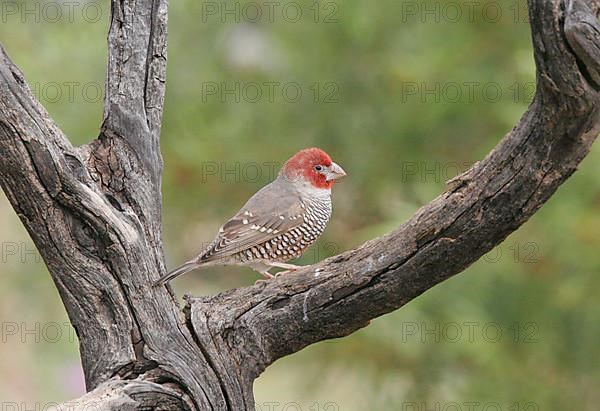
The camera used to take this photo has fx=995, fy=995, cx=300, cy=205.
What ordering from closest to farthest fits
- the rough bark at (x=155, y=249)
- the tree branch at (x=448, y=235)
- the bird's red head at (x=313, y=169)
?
1. the tree branch at (x=448, y=235)
2. the rough bark at (x=155, y=249)
3. the bird's red head at (x=313, y=169)

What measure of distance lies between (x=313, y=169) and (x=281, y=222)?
1.72 feet

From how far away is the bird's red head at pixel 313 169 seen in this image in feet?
18.7

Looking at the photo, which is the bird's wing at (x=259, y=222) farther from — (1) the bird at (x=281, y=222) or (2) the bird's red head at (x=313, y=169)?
(2) the bird's red head at (x=313, y=169)

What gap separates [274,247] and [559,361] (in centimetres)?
398

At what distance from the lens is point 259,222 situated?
17.1 feet

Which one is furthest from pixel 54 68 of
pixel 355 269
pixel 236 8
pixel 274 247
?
pixel 355 269

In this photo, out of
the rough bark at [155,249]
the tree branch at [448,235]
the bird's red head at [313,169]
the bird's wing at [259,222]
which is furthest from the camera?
the bird's red head at [313,169]

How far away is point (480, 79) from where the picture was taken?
8.69 m

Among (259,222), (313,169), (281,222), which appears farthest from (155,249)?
(313,169)

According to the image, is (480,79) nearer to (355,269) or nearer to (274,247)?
(274,247)

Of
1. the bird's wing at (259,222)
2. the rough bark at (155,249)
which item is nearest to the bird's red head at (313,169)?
the bird's wing at (259,222)

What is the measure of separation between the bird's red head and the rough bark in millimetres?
1583

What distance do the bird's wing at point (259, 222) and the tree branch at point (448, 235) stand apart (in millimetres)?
831

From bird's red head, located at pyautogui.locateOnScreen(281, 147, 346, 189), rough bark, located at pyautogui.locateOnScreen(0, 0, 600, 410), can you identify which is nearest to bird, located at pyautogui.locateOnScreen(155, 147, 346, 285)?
bird's red head, located at pyautogui.locateOnScreen(281, 147, 346, 189)
